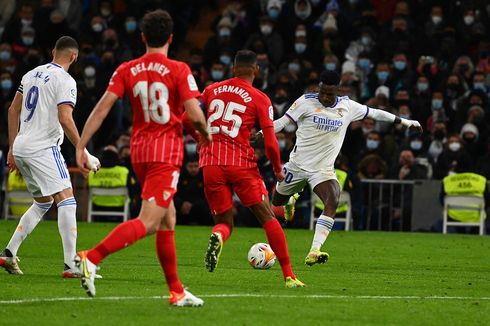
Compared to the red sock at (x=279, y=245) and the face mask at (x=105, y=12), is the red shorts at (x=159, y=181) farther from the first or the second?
the face mask at (x=105, y=12)

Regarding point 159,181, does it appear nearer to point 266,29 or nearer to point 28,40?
point 266,29

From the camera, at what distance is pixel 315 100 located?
51.7ft

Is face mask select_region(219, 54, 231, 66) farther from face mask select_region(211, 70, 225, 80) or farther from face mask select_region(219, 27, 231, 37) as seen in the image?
face mask select_region(219, 27, 231, 37)

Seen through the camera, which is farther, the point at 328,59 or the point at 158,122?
the point at 328,59

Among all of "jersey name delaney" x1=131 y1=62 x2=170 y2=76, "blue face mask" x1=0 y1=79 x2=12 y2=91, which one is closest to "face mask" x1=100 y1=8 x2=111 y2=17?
"blue face mask" x1=0 y1=79 x2=12 y2=91

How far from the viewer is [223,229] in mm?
12289

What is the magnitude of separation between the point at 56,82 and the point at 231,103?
1895 mm

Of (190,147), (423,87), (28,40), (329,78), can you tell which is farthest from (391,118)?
(28,40)

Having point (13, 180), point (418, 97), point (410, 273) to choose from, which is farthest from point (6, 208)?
point (410, 273)

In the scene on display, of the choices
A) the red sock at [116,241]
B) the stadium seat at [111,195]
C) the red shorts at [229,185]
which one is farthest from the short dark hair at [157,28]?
the stadium seat at [111,195]

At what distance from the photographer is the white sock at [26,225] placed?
13039mm

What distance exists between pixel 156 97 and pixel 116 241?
1.25 m

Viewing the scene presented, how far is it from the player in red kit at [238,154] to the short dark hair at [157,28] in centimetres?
247

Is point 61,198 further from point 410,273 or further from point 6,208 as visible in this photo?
point 6,208
